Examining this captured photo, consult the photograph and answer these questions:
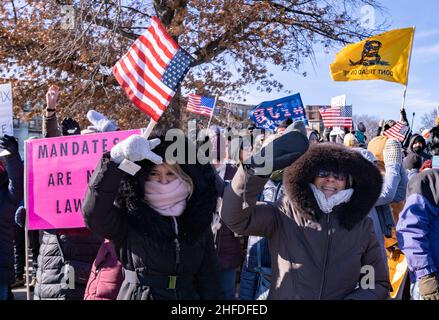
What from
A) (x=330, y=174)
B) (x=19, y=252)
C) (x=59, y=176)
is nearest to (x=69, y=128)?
(x=59, y=176)

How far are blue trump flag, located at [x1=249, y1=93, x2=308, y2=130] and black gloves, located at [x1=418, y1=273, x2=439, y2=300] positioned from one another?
530 cm

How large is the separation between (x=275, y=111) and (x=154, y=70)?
5489mm

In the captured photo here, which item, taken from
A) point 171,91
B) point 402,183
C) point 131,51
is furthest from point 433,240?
point 131,51

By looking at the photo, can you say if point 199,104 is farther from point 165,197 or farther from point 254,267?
point 165,197

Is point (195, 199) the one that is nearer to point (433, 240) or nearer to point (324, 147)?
point (324, 147)

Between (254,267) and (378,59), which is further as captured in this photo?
(378,59)

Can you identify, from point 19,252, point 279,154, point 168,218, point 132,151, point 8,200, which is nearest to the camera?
point 279,154

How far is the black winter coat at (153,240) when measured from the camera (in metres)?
2.49

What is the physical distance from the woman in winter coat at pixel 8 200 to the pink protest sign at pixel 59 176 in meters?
0.27

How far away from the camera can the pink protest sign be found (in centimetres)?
356

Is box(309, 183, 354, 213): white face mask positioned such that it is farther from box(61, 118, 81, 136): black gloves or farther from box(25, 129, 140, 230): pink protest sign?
box(61, 118, 81, 136): black gloves

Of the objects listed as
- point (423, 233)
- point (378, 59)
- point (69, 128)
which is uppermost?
point (378, 59)

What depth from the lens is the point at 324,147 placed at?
9.43 ft

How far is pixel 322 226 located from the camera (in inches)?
105
